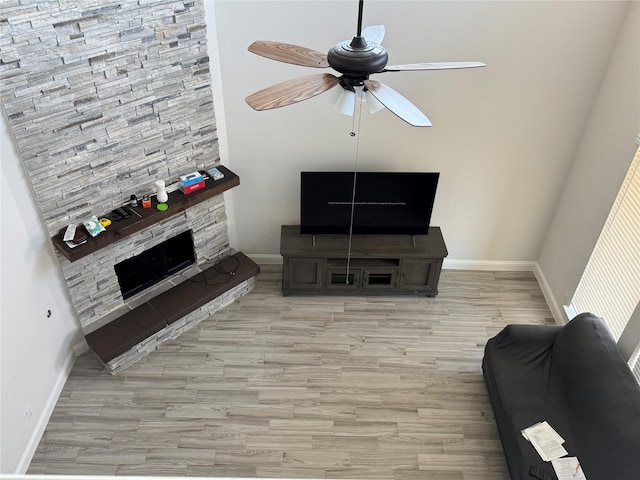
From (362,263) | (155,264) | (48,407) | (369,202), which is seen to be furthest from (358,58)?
(48,407)

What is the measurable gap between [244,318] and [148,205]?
138cm

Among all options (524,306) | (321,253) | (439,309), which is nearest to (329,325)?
(321,253)

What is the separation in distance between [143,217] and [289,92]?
7.40 ft

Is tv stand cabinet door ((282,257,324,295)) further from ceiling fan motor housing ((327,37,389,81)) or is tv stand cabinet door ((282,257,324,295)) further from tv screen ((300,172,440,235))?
ceiling fan motor housing ((327,37,389,81))

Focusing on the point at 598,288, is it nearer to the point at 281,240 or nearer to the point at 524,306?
the point at 524,306

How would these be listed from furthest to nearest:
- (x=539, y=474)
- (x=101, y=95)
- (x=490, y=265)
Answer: (x=490, y=265), (x=101, y=95), (x=539, y=474)

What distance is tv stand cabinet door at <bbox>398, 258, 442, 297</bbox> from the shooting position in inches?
194

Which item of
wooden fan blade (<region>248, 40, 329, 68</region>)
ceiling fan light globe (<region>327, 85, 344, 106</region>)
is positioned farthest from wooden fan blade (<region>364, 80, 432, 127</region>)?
wooden fan blade (<region>248, 40, 329, 68</region>)

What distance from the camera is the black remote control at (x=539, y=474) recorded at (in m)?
3.35

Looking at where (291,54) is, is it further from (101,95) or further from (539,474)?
(539,474)

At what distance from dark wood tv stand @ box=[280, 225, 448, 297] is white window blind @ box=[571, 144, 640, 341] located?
1252mm

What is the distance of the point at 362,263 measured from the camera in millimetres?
4969

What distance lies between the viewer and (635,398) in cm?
320

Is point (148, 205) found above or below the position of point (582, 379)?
above
